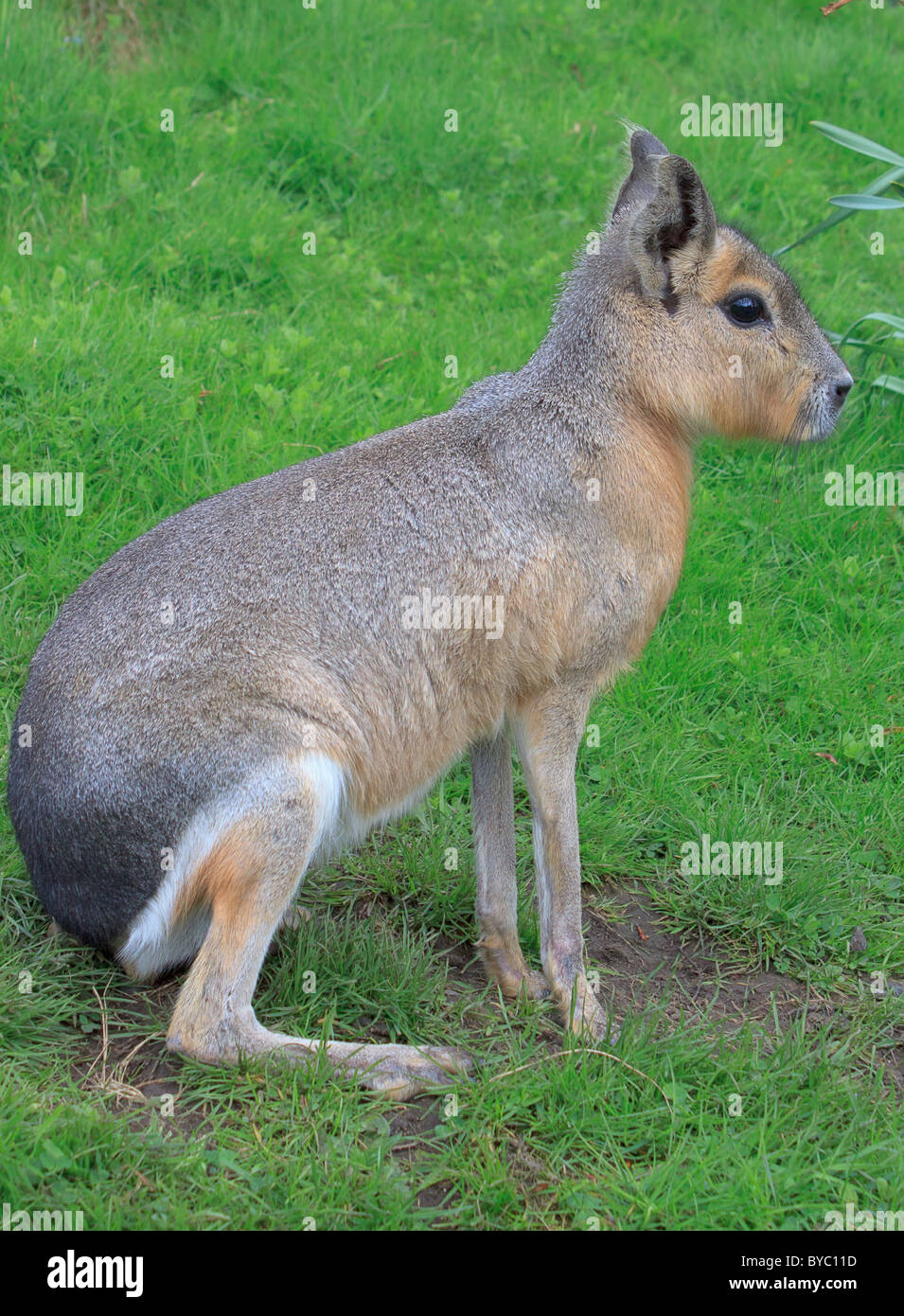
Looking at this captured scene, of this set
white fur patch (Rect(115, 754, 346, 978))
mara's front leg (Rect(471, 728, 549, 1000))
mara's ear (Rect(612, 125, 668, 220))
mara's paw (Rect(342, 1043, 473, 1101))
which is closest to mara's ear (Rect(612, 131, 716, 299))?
mara's ear (Rect(612, 125, 668, 220))

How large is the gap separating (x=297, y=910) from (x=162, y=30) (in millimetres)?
5924

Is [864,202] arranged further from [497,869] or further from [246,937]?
[246,937]

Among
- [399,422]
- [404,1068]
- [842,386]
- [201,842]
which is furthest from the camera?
[399,422]

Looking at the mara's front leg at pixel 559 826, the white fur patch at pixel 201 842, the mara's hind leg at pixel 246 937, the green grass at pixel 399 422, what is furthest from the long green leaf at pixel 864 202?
the mara's hind leg at pixel 246 937

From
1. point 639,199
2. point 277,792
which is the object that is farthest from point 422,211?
point 277,792

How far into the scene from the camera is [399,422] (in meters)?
5.83

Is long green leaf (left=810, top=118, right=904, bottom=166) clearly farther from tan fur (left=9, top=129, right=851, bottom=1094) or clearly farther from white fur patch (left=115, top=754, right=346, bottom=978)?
white fur patch (left=115, top=754, right=346, bottom=978)

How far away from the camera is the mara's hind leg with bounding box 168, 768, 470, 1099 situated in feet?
11.1

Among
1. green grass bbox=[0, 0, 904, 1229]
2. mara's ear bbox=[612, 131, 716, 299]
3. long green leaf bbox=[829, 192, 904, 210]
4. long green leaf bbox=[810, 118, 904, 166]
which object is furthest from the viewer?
long green leaf bbox=[810, 118, 904, 166]

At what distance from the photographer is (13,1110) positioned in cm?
312

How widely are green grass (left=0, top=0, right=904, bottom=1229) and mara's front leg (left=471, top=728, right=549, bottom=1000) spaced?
0.15 m

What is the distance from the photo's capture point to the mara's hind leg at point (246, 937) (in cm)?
337

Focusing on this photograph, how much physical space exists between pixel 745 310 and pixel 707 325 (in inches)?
5.2

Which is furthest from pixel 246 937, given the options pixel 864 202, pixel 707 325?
pixel 864 202
